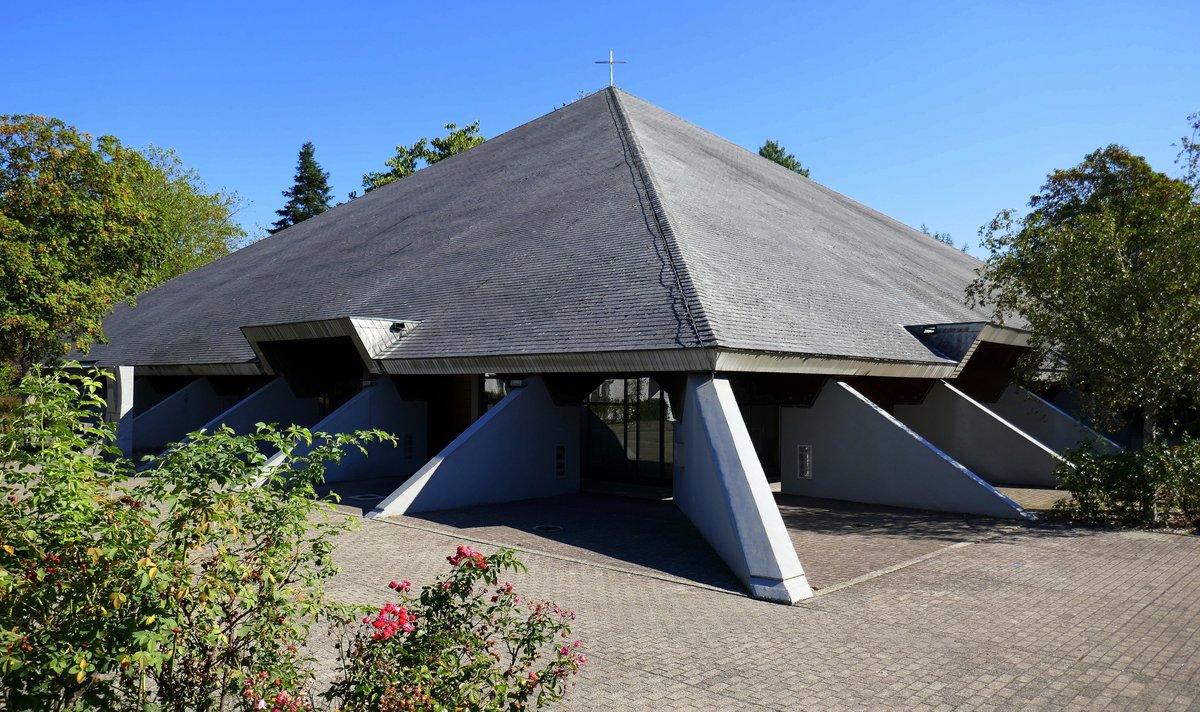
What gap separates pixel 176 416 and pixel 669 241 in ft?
61.1

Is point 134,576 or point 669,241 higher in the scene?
point 669,241

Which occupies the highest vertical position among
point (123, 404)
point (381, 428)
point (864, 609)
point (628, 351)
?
point (628, 351)

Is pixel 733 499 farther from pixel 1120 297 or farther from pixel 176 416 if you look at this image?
pixel 176 416

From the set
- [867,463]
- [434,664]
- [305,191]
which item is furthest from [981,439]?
[305,191]

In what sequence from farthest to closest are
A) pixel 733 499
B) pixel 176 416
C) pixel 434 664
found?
1. pixel 176 416
2. pixel 733 499
3. pixel 434 664

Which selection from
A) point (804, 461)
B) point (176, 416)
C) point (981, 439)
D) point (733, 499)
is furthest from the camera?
point (176, 416)

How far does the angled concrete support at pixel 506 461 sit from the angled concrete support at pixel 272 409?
8082mm

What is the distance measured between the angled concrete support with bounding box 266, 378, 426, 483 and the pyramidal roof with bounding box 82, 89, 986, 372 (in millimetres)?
1942

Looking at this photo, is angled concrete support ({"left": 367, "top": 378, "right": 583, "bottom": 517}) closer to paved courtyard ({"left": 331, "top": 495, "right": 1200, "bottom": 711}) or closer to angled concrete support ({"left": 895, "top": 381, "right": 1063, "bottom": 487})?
paved courtyard ({"left": 331, "top": 495, "right": 1200, "bottom": 711})

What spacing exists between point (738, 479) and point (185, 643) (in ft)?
28.2

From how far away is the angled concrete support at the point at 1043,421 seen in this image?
71.3 ft

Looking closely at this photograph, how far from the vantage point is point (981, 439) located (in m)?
20.4

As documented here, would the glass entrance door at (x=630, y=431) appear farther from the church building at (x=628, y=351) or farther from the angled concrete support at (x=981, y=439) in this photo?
the angled concrete support at (x=981, y=439)

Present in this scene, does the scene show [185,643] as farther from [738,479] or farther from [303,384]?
[303,384]
